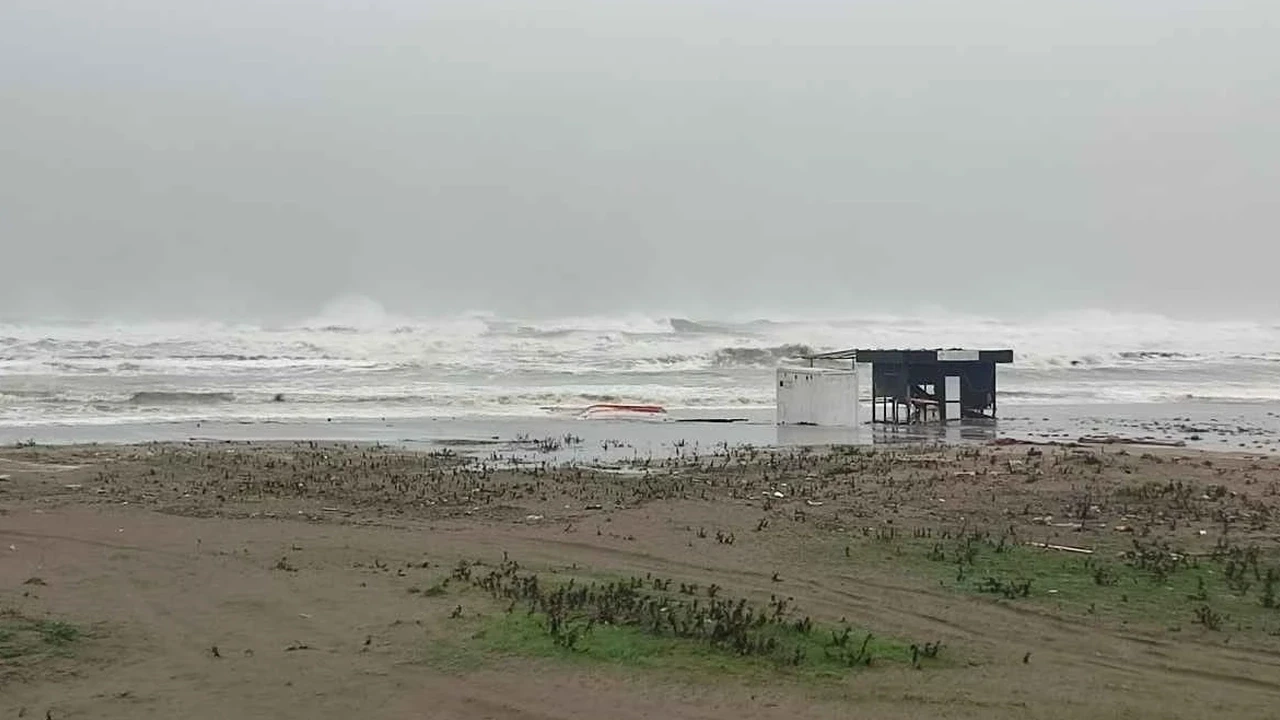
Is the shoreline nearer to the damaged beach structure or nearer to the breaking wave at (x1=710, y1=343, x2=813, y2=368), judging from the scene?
the damaged beach structure

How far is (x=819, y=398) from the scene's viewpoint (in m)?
22.3

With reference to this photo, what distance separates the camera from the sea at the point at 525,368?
90.7 feet

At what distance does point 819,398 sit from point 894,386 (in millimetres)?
2286

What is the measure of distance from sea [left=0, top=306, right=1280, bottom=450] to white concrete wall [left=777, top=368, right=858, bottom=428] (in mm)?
1243

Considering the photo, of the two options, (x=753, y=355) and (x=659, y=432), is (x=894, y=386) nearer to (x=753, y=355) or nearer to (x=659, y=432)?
(x=659, y=432)

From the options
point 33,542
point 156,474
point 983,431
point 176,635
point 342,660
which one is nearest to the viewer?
point 342,660

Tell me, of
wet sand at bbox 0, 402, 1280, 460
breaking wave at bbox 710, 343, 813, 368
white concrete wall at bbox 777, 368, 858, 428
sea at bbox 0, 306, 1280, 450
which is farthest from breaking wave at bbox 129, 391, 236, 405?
breaking wave at bbox 710, 343, 813, 368

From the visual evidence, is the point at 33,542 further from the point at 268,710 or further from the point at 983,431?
the point at 983,431

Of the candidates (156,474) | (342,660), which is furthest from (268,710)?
(156,474)

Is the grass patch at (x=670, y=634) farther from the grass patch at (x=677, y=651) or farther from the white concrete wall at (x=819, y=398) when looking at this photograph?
the white concrete wall at (x=819, y=398)

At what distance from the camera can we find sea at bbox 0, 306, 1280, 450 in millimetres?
27641

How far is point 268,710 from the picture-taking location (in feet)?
15.8

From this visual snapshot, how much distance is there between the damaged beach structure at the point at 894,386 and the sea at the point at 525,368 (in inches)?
59.4

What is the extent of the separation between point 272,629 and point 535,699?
2063mm
